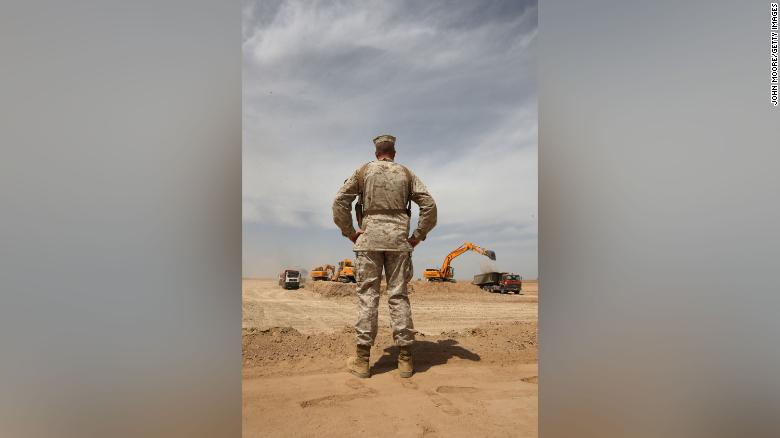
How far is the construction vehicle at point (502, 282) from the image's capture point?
57.9ft

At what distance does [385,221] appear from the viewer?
10.6ft

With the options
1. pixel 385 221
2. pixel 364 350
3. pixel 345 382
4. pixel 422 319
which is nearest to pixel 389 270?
pixel 385 221

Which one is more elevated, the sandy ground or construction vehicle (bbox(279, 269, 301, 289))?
the sandy ground

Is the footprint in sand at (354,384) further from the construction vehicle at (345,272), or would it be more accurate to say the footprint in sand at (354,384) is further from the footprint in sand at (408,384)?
the construction vehicle at (345,272)

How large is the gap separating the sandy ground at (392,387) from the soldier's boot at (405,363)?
0.07 metres

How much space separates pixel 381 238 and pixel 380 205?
11.5 inches

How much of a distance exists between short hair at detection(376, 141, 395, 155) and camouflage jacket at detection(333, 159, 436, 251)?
93 millimetres

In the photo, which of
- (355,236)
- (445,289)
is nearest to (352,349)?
(355,236)

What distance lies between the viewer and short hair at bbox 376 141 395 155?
3.34m

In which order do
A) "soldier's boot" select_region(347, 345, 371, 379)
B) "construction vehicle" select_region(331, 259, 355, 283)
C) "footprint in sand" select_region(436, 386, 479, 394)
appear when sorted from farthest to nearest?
1. "construction vehicle" select_region(331, 259, 355, 283)
2. "soldier's boot" select_region(347, 345, 371, 379)
3. "footprint in sand" select_region(436, 386, 479, 394)

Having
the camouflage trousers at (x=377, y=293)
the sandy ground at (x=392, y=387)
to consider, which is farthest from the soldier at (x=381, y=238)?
the sandy ground at (x=392, y=387)

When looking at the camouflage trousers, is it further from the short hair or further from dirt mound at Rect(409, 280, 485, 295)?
dirt mound at Rect(409, 280, 485, 295)

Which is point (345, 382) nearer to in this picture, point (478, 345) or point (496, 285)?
point (478, 345)

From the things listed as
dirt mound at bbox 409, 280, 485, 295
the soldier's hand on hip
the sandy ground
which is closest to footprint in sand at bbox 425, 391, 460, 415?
the sandy ground
